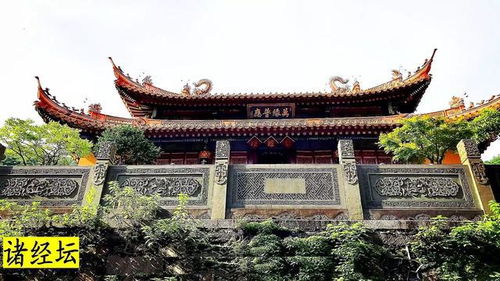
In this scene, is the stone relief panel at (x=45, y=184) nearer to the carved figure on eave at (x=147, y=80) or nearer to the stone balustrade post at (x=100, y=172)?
the stone balustrade post at (x=100, y=172)

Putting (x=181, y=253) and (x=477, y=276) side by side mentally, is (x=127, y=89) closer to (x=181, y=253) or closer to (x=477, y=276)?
(x=181, y=253)

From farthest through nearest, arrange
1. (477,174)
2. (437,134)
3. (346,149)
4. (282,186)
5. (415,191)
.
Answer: (437,134) → (346,149) → (282,186) → (415,191) → (477,174)

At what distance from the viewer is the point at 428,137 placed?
27.8 ft

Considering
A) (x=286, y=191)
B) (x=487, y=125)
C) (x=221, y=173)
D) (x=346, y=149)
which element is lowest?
(x=286, y=191)

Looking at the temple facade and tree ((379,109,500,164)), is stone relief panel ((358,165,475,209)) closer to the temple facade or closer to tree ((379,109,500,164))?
the temple facade

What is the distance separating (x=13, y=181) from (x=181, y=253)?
15.0 feet

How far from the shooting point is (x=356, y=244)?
5480 millimetres

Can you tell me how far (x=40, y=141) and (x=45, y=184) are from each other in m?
2.67

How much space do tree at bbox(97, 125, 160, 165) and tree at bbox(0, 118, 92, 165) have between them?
0.91 metres

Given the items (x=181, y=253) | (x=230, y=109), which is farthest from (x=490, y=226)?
(x=230, y=109)

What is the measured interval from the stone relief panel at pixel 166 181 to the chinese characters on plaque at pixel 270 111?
346 inches

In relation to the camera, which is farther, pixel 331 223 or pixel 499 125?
pixel 499 125

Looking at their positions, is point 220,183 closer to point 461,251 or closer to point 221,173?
point 221,173

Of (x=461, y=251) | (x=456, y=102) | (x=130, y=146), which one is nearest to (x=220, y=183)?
(x=130, y=146)
